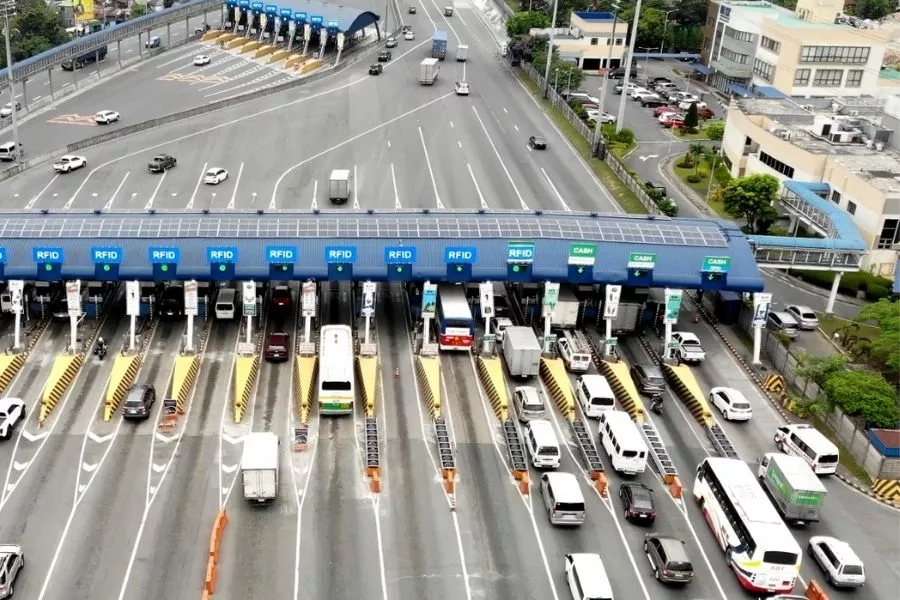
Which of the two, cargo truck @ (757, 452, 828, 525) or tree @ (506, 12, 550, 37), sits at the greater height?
tree @ (506, 12, 550, 37)

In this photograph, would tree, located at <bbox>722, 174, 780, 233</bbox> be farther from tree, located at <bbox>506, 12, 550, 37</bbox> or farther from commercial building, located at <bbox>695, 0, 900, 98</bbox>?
tree, located at <bbox>506, 12, 550, 37</bbox>

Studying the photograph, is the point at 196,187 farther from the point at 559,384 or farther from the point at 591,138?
the point at 559,384

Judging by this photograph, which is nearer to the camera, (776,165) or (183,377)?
(183,377)

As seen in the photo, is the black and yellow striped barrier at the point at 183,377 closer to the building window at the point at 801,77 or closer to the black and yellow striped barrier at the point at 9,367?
the black and yellow striped barrier at the point at 9,367

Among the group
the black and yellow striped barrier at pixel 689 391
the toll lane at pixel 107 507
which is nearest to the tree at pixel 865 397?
the black and yellow striped barrier at pixel 689 391

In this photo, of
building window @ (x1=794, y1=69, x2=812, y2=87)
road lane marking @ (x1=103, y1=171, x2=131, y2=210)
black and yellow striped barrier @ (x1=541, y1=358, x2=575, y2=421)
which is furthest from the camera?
building window @ (x1=794, y1=69, x2=812, y2=87)

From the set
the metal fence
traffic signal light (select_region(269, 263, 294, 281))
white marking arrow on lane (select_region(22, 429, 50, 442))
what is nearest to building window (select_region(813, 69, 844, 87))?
the metal fence

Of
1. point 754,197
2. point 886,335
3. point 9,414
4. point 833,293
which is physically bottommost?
point 9,414

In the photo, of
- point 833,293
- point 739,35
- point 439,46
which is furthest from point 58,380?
point 739,35
